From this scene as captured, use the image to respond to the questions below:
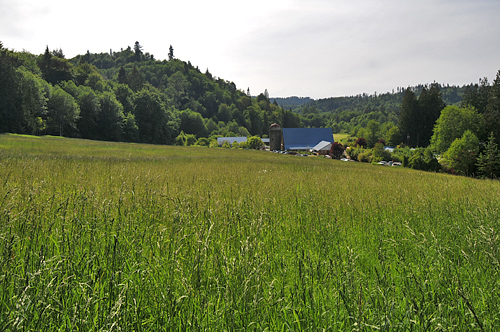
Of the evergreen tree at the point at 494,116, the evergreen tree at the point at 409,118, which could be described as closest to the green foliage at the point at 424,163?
the evergreen tree at the point at 494,116

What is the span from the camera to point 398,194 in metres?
8.75

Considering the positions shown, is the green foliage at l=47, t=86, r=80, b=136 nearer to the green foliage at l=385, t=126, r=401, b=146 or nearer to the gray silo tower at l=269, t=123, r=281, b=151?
the gray silo tower at l=269, t=123, r=281, b=151

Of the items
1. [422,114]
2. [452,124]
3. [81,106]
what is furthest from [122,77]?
[452,124]

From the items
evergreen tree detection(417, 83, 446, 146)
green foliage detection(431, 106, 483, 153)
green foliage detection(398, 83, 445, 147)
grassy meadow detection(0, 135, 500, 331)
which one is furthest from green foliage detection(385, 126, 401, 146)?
grassy meadow detection(0, 135, 500, 331)

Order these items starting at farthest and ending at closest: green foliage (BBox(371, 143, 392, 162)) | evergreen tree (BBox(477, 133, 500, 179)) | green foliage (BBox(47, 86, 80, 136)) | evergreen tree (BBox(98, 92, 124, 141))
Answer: evergreen tree (BBox(98, 92, 124, 141))
green foliage (BBox(47, 86, 80, 136))
green foliage (BBox(371, 143, 392, 162))
evergreen tree (BBox(477, 133, 500, 179))

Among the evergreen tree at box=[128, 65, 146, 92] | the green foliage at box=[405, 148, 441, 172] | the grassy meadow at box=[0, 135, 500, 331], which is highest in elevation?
the evergreen tree at box=[128, 65, 146, 92]

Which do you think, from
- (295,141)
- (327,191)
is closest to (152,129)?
(295,141)

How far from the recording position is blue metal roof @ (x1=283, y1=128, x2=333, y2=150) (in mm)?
102688

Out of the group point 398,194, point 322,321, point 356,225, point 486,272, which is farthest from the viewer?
point 398,194

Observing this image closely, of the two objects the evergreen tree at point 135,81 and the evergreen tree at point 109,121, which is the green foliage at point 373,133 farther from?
the evergreen tree at point 135,81

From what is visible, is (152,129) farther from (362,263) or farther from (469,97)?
(469,97)

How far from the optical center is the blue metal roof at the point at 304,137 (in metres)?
103

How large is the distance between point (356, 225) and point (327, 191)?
10.9 feet

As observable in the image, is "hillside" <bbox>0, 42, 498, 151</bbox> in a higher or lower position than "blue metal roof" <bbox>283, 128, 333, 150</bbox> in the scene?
higher
